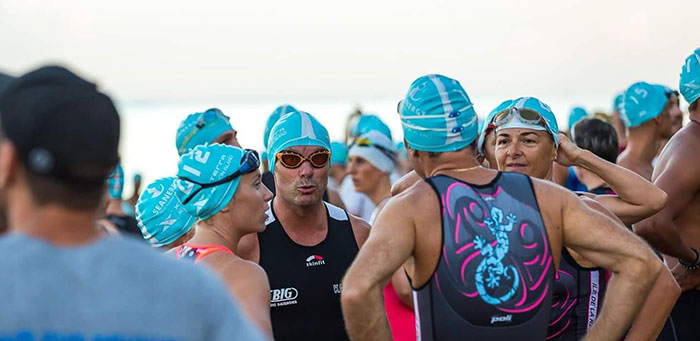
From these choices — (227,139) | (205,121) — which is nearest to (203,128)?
(205,121)

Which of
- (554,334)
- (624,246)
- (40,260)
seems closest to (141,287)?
(40,260)

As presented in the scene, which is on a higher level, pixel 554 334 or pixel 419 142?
pixel 419 142

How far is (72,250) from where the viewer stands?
2068mm

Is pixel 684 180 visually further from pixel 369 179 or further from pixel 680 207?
pixel 369 179

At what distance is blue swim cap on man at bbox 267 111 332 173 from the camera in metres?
5.47

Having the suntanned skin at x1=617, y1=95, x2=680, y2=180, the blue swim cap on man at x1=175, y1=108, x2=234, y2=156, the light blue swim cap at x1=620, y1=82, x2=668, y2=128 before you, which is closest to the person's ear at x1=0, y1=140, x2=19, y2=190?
the blue swim cap on man at x1=175, y1=108, x2=234, y2=156

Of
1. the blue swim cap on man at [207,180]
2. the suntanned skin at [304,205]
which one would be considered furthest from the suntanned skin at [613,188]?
the blue swim cap on man at [207,180]

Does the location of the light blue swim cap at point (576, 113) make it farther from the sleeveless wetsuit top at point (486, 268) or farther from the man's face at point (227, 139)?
the sleeveless wetsuit top at point (486, 268)

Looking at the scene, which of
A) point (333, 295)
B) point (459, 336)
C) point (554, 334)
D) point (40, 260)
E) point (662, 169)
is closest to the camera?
point (40, 260)

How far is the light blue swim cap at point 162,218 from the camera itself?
506cm

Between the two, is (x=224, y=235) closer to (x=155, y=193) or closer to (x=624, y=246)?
(x=155, y=193)

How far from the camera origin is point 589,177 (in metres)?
6.77

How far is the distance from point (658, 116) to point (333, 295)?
11.3ft

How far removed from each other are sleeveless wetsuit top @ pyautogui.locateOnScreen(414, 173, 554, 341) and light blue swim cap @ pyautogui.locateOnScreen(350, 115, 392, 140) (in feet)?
18.3
